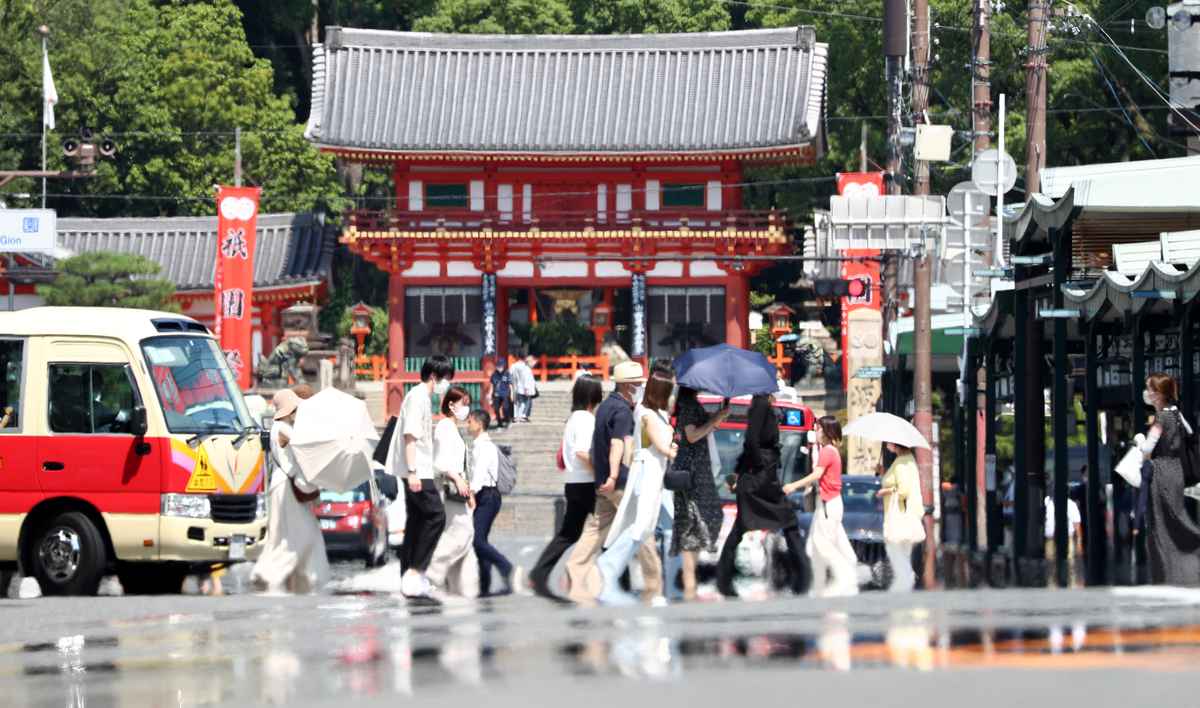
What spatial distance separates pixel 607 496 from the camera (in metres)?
15.3

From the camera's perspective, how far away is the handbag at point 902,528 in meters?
18.5

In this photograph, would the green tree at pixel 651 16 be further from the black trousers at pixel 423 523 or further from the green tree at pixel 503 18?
the black trousers at pixel 423 523

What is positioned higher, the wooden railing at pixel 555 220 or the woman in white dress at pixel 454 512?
the wooden railing at pixel 555 220

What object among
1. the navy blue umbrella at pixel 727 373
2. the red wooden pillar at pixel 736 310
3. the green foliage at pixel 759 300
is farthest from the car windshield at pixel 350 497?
the green foliage at pixel 759 300

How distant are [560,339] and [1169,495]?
42563 millimetres

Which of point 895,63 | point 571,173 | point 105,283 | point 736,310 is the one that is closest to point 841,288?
point 895,63

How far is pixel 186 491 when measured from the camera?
56.9ft

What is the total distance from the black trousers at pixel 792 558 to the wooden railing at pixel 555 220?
129 ft

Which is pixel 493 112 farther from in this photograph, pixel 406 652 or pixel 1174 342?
pixel 406 652

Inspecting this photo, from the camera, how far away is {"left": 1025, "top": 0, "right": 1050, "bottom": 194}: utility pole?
95.3ft

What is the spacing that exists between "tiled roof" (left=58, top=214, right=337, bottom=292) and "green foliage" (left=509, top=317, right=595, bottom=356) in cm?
620

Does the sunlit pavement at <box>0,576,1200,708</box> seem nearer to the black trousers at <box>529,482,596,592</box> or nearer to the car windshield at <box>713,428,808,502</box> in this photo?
the black trousers at <box>529,482,596,592</box>

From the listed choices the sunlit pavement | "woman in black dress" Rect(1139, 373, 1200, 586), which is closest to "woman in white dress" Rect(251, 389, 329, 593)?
the sunlit pavement

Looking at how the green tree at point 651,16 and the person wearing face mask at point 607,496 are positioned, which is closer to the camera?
the person wearing face mask at point 607,496
